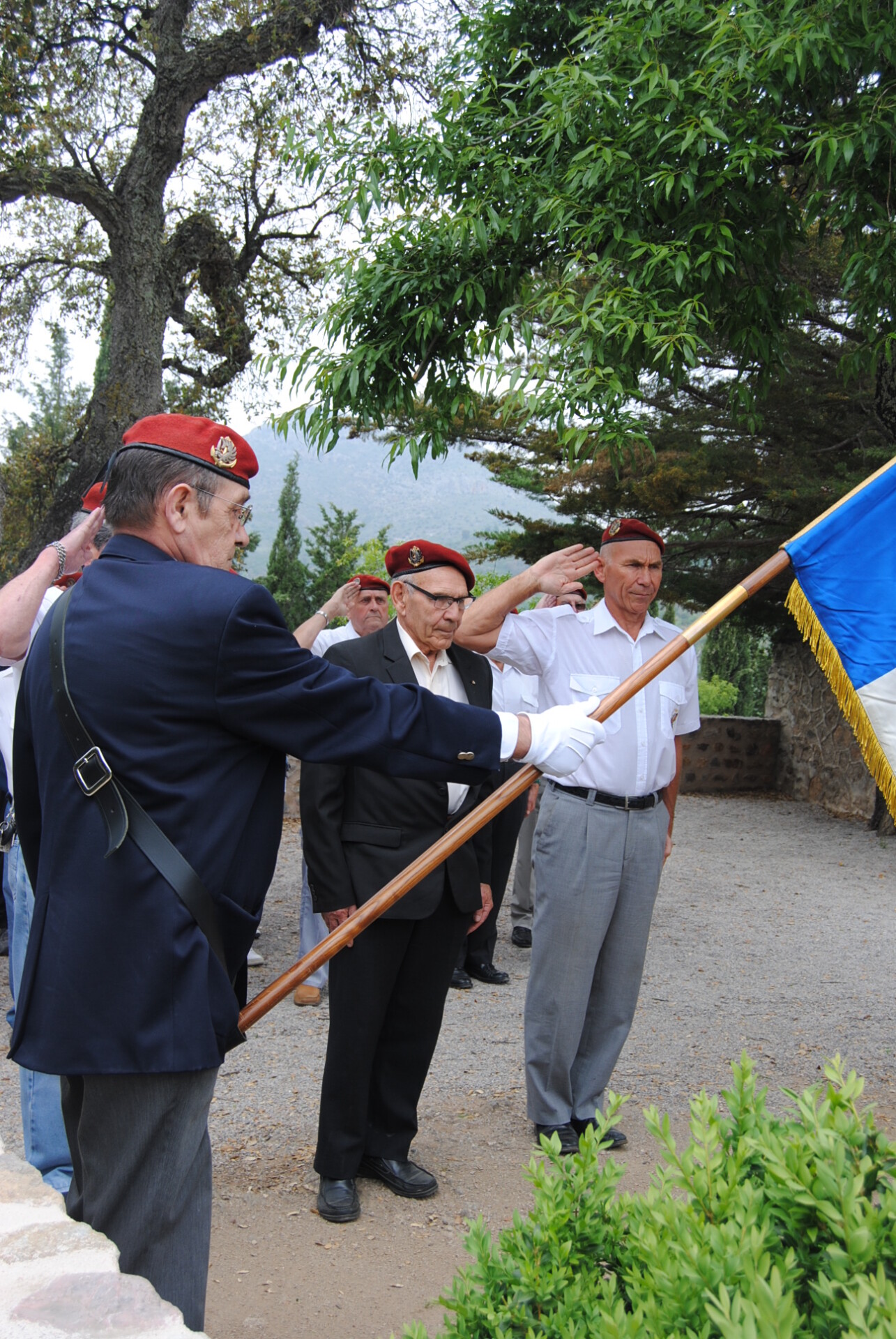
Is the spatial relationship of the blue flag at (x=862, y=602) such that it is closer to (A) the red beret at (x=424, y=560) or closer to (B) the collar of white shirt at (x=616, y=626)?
(B) the collar of white shirt at (x=616, y=626)

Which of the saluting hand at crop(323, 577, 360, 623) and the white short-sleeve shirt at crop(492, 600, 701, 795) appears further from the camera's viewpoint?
the saluting hand at crop(323, 577, 360, 623)

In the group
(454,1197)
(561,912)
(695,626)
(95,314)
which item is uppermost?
(95,314)

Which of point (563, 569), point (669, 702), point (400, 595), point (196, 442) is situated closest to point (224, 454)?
point (196, 442)

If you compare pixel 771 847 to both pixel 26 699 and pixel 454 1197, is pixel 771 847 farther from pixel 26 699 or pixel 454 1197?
pixel 26 699

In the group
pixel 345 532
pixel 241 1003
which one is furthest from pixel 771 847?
pixel 345 532

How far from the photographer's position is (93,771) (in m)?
1.99

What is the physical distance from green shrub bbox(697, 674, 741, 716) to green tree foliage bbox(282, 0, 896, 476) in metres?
14.5

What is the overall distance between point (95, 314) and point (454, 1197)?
13.8 metres

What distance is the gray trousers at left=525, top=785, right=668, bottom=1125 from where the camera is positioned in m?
3.93

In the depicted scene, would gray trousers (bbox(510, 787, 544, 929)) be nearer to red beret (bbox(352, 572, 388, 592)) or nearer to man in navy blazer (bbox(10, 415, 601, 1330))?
red beret (bbox(352, 572, 388, 592))

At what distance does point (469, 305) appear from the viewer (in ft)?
16.2

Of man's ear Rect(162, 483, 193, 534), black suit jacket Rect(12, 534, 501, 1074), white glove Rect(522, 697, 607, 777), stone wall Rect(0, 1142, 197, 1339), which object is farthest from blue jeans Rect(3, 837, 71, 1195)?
white glove Rect(522, 697, 607, 777)

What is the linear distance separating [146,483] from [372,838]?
5.59 ft

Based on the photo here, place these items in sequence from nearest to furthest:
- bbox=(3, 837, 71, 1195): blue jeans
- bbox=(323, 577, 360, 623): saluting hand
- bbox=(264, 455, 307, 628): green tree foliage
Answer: bbox=(3, 837, 71, 1195): blue jeans, bbox=(323, 577, 360, 623): saluting hand, bbox=(264, 455, 307, 628): green tree foliage
